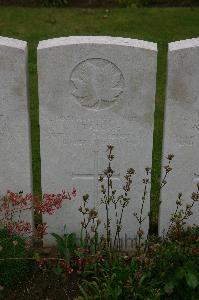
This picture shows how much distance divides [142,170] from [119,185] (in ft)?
0.79

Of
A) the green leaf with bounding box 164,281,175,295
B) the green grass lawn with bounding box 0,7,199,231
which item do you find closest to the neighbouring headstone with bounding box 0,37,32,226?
the green leaf with bounding box 164,281,175,295

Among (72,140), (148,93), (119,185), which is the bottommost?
(119,185)

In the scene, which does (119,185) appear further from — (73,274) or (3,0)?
(3,0)

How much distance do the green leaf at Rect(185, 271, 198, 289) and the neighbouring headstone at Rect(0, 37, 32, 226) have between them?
156 centimetres

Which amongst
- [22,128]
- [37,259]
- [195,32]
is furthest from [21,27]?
[37,259]

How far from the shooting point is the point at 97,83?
4.78m

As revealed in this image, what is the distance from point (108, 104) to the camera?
4.87 meters

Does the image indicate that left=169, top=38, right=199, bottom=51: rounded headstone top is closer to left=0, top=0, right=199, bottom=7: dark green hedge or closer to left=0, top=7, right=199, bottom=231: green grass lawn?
left=0, top=7, right=199, bottom=231: green grass lawn

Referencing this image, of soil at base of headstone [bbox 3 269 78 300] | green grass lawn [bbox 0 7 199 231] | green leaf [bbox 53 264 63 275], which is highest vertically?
green grass lawn [bbox 0 7 199 231]

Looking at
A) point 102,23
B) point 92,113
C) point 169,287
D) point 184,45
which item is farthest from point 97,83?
point 102,23

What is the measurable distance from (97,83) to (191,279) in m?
1.61

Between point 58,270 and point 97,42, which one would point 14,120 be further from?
point 58,270

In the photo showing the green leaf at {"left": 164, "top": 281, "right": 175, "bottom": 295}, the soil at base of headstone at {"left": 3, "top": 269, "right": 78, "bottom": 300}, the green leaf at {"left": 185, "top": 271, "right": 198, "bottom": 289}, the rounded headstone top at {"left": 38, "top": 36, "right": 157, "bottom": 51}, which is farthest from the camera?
the soil at base of headstone at {"left": 3, "top": 269, "right": 78, "bottom": 300}

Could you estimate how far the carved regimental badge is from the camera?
4.72 m
